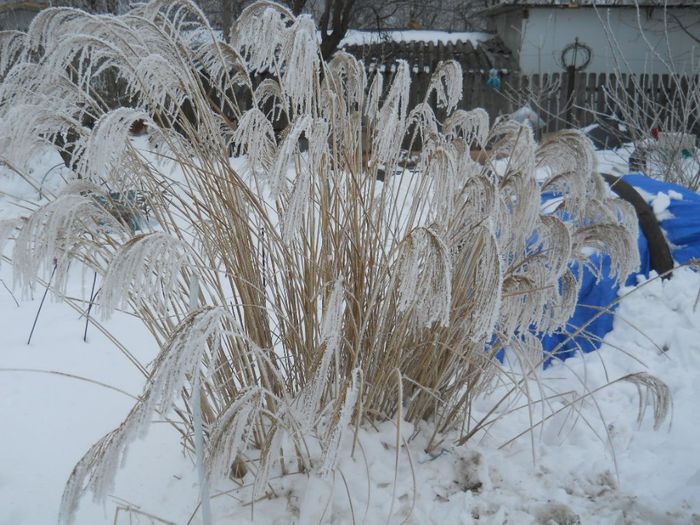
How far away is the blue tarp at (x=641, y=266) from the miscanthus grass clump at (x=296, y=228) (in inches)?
43.5

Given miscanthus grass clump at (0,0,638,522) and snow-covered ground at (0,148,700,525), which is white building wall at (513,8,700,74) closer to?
snow-covered ground at (0,148,700,525)

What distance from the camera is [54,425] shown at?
2.13m

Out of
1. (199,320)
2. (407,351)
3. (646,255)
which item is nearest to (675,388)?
(646,255)

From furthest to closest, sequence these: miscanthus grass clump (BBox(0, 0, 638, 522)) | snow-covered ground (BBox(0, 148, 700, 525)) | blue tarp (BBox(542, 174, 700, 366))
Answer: blue tarp (BBox(542, 174, 700, 366))
snow-covered ground (BBox(0, 148, 700, 525))
miscanthus grass clump (BBox(0, 0, 638, 522))

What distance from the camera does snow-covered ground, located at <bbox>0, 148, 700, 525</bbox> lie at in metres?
1.64

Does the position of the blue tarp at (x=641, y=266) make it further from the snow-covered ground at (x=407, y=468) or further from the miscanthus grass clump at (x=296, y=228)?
the miscanthus grass clump at (x=296, y=228)

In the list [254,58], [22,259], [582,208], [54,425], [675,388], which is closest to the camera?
[22,259]

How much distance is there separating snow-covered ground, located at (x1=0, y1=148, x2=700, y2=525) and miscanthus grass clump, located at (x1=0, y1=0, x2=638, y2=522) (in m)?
0.12

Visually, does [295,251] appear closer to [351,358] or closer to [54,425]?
[351,358]

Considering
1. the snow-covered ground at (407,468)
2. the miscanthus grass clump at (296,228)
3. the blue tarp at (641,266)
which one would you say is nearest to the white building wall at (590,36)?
the blue tarp at (641,266)

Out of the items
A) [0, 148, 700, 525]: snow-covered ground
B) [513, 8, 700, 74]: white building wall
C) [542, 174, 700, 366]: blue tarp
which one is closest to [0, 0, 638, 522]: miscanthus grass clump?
[0, 148, 700, 525]: snow-covered ground

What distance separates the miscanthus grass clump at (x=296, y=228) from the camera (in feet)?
4.13

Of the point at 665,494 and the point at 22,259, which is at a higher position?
the point at 22,259

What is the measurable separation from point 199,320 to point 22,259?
43 cm
